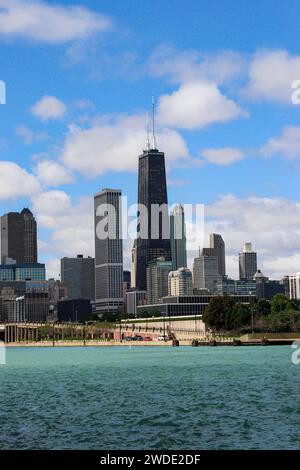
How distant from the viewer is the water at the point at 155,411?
48.8 m

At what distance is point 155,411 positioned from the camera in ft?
204

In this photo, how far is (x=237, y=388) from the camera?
79812mm

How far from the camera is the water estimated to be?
48844 mm

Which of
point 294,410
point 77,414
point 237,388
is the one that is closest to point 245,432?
point 294,410
